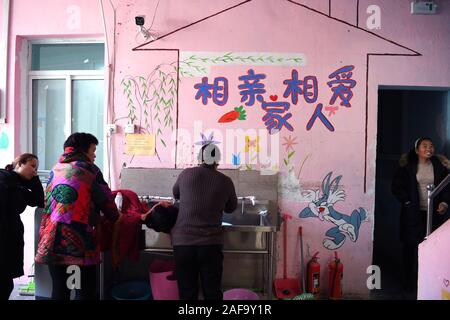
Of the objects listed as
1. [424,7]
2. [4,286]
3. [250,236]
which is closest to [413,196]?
[250,236]

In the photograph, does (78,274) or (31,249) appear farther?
(31,249)

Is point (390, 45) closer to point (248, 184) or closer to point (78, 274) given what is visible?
point (248, 184)

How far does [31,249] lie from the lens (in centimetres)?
339

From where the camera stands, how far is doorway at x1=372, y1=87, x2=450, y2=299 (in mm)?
3827

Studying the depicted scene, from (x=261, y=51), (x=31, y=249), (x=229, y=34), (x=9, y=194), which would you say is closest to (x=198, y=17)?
(x=229, y=34)

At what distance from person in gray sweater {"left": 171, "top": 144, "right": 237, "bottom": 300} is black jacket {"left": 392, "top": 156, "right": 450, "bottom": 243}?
181 cm

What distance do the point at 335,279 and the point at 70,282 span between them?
2221 millimetres

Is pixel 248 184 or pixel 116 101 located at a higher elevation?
pixel 116 101

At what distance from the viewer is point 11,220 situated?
7.59 ft

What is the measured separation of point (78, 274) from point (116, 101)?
170cm

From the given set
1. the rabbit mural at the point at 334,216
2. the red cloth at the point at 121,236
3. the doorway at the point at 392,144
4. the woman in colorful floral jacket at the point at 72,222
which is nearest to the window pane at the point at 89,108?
the red cloth at the point at 121,236

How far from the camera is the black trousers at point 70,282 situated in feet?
7.04

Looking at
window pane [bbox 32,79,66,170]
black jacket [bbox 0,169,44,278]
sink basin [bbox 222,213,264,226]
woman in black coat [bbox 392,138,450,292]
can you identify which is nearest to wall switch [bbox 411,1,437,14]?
woman in black coat [bbox 392,138,450,292]

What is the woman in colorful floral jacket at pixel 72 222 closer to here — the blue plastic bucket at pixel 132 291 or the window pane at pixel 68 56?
the blue plastic bucket at pixel 132 291
